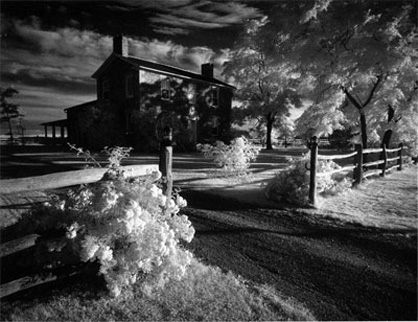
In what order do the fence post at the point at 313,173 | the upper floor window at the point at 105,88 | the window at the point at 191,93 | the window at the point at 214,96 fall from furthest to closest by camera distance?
the window at the point at 214,96
the window at the point at 191,93
the upper floor window at the point at 105,88
the fence post at the point at 313,173

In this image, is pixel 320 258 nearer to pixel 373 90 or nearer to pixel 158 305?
pixel 158 305

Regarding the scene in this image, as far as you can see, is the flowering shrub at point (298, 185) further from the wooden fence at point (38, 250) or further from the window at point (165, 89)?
the window at point (165, 89)

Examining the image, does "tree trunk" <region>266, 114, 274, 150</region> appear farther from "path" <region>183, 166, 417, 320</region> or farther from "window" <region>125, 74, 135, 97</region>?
"path" <region>183, 166, 417, 320</region>

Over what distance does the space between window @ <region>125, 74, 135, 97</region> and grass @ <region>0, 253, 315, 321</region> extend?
20943 mm

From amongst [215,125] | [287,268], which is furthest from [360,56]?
[215,125]

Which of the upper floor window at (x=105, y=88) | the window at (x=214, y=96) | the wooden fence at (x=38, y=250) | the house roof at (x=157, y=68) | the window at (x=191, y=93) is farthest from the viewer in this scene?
the window at (x=214, y=96)

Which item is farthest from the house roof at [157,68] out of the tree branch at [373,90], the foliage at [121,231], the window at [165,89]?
the foliage at [121,231]

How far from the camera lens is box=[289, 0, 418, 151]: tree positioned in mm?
7324

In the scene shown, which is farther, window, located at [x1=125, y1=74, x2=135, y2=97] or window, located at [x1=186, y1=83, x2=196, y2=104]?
window, located at [x1=186, y1=83, x2=196, y2=104]

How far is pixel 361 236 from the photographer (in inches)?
193

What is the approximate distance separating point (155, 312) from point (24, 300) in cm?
135

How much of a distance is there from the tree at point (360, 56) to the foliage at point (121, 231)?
790cm

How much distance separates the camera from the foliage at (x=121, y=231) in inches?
110

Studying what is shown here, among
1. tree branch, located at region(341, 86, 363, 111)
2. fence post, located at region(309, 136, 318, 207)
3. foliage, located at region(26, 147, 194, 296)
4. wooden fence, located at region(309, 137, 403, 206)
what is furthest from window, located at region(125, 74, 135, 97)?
foliage, located at region(26, 147, 194, 296)
